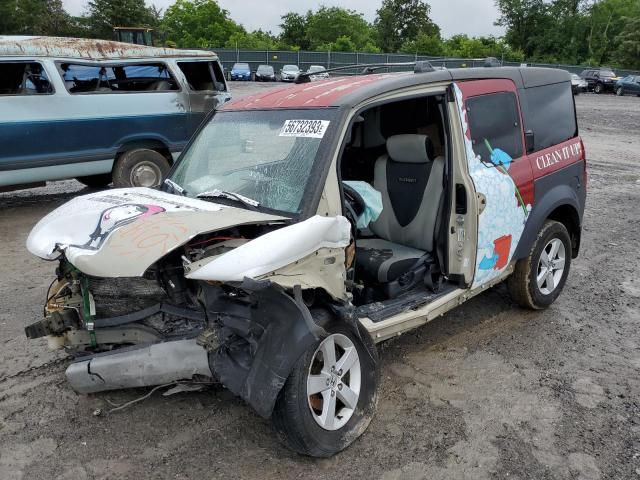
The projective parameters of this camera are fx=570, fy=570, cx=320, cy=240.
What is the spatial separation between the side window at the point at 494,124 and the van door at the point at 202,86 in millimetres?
5805

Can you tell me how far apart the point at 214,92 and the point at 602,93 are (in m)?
36.1

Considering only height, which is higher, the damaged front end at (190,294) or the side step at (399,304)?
the damaged front end at (190,294)

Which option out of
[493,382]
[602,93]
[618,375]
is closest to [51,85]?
[493,382]

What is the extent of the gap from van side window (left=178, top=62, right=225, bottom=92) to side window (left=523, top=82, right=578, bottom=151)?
6277 millimetres

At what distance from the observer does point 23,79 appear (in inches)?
304

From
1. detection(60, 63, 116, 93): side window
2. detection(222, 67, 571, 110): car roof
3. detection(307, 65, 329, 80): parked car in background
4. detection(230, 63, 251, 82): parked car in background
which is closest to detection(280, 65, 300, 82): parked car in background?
detection(230, 63, 251, 82): parked car in background

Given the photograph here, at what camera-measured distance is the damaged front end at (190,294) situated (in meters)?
2.68

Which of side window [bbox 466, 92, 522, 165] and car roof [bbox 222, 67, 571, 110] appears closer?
car roof [bbox 222, 67, 571, 110]

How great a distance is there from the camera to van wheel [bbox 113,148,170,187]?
852 cm

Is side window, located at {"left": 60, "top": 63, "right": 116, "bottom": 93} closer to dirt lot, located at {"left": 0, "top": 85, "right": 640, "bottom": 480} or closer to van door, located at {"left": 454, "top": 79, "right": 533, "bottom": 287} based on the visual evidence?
dirt lot, located at {"left": 0, "top": 85, "right": 640, "bottom": 480}

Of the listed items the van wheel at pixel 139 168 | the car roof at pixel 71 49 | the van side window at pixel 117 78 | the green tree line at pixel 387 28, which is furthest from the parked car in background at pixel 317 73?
the green tree line at pixel 387 28

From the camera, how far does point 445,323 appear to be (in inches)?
183

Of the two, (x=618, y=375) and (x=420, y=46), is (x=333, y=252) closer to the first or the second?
(x=618, y=375)

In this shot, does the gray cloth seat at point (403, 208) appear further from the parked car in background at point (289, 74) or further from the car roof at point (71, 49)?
the parked car in background at point (289, 74)
